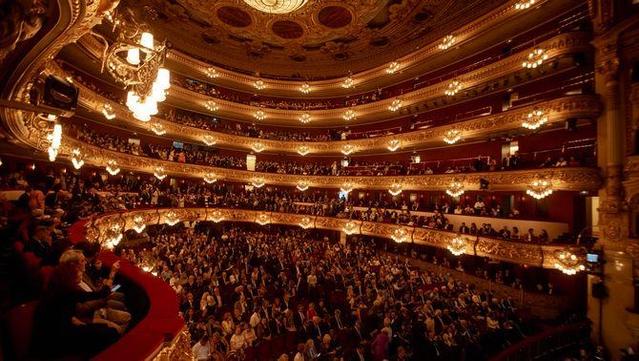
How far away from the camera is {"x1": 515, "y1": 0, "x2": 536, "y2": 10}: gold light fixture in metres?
12.6

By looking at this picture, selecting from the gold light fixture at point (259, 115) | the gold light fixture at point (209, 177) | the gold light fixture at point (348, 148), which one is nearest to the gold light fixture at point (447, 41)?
the gold light fixture at point (348, 148)

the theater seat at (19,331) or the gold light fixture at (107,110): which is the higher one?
the gold light fixture at (107,110)

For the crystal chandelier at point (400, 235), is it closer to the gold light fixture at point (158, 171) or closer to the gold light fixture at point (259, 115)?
the gold light fixture at point (259, 115)

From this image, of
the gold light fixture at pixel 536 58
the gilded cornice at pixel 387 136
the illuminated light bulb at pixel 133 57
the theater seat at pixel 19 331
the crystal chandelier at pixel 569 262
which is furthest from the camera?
the gold light fixture at pixel 536 58

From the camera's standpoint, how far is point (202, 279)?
10.7 metres

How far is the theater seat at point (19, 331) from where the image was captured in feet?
5.57

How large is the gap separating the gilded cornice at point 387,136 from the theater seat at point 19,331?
983 cm

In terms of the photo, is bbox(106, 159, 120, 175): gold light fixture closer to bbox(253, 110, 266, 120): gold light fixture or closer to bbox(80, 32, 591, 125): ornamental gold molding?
bbox(80, 32, 591, 125): ornamental gold molding

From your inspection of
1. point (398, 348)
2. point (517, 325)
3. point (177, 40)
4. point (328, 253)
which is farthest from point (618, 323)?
point (177, 40)

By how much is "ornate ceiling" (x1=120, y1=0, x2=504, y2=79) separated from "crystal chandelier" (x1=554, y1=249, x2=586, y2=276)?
11727mm

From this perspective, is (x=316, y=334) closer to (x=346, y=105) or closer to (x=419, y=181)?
(x=419, y=181)

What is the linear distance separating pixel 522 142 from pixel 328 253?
1052 cm

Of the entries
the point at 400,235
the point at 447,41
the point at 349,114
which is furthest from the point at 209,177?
the point at 447,41

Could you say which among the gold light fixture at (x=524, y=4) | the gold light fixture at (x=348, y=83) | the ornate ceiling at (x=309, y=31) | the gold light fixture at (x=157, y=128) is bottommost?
the gold light fixture at (x=157, y=128)
